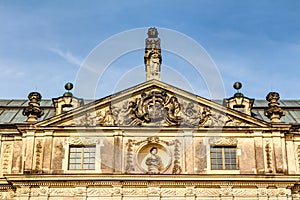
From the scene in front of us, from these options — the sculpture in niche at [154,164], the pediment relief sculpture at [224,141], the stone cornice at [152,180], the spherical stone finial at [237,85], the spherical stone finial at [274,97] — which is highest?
the spherical stone finial at [237,85]

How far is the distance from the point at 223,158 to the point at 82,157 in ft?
27.3

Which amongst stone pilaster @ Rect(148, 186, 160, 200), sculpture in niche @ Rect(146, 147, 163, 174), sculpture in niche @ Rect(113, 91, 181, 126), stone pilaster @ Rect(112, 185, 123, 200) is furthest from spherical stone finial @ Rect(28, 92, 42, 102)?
stone pilaster @ Rect(148, 186, 160, 200)

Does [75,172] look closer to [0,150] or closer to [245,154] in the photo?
[0,150]

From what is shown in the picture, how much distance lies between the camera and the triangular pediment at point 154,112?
103ft

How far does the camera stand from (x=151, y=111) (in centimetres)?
3166

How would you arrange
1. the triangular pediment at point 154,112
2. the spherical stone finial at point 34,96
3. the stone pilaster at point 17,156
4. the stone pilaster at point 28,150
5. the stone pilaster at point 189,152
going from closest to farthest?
the stone pilaster at point 28,150 → the stone pilaster at point 189,152 → the stone pilaster at point 17,156 → the triangular pediment at point 154,112 → the spherical stone finial at point 34,96

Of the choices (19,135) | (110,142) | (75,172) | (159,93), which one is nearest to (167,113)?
(159,93)

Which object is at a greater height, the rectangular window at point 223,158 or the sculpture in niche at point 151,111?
the sculpture in niche at point 151,111

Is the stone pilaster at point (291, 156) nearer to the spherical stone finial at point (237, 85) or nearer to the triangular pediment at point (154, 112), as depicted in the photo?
the triangular pediment at point (154, 112)

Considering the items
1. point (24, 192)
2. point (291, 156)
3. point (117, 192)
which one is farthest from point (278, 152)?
point (24, 192)

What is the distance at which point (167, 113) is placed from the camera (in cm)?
3155

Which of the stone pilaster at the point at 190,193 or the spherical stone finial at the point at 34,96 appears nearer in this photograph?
the stone pilaster at the point at 190,193

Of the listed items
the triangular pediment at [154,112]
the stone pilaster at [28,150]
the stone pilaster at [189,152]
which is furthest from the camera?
the triangular pediment at [154,112]

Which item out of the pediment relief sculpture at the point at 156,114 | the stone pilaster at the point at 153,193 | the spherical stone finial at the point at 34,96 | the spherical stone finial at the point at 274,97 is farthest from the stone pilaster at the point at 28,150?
the spherical stone finial at the point at 274,97
